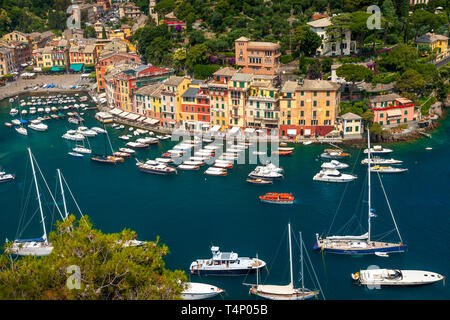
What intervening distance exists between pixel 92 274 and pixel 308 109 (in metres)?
42.4

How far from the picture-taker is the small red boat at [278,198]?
153 feet

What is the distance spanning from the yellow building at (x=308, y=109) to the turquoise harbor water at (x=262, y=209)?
2916 mm

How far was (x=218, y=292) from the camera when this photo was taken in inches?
1358

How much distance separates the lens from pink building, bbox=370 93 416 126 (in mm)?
63125

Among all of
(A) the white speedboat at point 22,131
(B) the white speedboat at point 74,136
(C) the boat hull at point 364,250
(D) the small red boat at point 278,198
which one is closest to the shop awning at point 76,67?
(A) the white speedboat at point 22,131

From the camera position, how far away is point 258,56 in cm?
7262

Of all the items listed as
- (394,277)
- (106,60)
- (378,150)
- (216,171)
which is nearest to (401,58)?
(378,150)

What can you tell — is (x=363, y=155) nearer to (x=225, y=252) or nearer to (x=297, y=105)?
(x=297, y=105)

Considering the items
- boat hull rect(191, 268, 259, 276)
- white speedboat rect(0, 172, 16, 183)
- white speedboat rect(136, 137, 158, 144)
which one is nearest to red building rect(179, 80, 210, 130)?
white speedboat rect(136, 137, 158, 144)

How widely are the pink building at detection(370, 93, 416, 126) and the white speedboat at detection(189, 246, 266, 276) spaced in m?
32.9

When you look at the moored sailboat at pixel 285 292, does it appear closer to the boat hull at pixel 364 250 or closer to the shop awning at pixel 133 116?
the boat hull at pixel 364 250

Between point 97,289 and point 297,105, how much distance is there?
42.3 meters

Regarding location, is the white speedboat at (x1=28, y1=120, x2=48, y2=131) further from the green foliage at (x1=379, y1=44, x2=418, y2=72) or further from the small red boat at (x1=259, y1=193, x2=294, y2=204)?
the green foliage at (x1=379, y1=44, x2=418, y2=72)

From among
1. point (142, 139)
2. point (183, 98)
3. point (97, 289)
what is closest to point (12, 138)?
point (142, 139)
